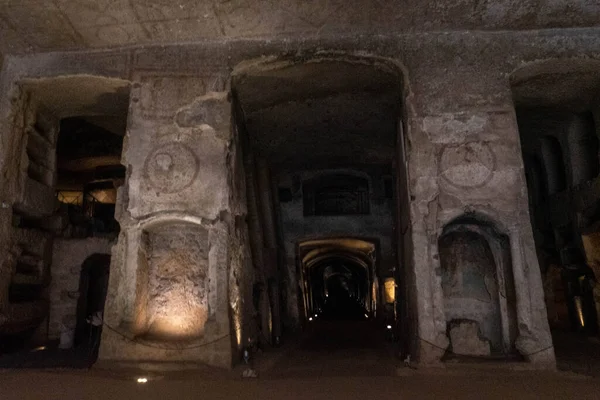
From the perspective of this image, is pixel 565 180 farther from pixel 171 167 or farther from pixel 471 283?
pixel 171 167

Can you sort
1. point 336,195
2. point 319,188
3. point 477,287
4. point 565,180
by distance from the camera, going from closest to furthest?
point 477,287 < point 565,180 < point 319,188 < point 336,195

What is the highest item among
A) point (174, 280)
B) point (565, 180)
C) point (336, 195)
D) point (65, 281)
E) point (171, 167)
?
point (336, 195)

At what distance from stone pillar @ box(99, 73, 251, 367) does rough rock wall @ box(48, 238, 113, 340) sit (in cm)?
326

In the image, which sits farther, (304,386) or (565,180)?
(565,180)

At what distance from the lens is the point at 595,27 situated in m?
6.87

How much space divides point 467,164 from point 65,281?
832 cm

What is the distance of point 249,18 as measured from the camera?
22.4ft

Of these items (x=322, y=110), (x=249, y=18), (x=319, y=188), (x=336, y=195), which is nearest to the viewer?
(x=249, y=18)

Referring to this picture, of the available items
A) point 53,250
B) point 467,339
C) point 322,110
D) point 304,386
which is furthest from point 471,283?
point 53,250

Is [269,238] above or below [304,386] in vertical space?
above

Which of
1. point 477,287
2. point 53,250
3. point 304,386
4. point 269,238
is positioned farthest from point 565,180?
point 53,250

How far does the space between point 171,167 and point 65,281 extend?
4.37 metres

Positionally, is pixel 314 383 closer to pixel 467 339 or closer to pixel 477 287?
pixel 467 339

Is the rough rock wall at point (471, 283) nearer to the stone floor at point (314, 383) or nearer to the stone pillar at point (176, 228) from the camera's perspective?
the stone floor at point (314, 383)
